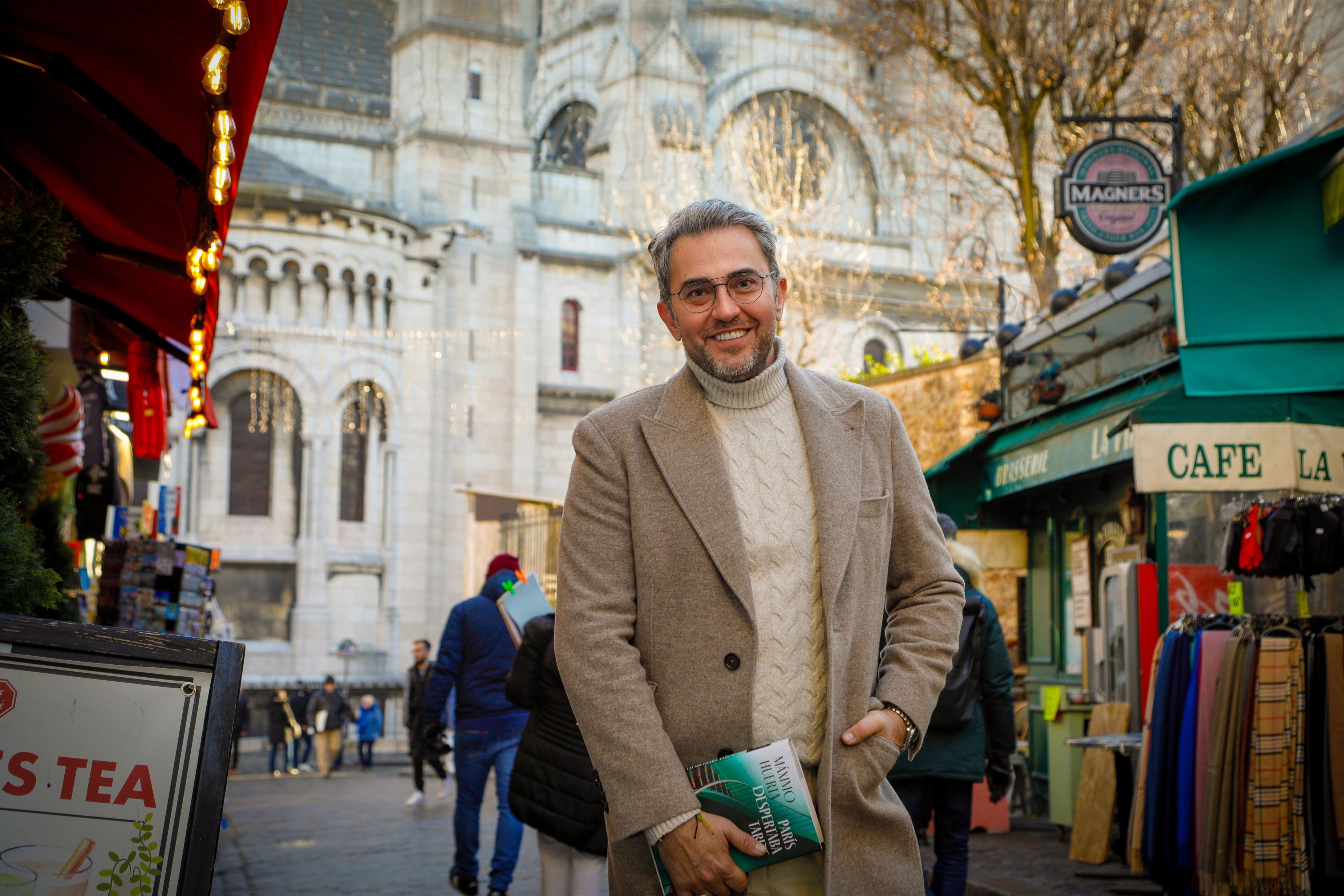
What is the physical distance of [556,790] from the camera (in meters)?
5.25

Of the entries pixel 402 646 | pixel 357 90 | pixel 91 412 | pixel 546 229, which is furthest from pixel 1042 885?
pixel 357 90

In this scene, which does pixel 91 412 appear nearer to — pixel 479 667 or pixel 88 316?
pixel 88 316

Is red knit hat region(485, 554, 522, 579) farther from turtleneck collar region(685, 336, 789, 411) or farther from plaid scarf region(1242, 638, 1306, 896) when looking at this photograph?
turtleneck collar region(685, 336, 789, 411)

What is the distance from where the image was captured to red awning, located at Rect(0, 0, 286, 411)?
385 cm

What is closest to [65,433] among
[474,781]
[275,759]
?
[474,781]

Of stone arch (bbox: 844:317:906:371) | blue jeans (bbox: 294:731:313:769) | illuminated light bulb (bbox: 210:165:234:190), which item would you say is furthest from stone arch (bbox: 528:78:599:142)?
illuminated light bulb (bbox: 210:165:234:190)

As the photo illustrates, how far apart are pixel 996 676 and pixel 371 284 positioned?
30322mm

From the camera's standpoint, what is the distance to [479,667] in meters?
7.73

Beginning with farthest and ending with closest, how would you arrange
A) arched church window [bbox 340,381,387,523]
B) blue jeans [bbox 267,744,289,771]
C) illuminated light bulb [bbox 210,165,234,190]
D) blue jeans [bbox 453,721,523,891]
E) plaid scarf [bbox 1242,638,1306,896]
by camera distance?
arched church window [bbox 340,381,387,523] → blue jeans [bbox 267,744,289,771] → blue jeans [bbox 453,721,523,891] → plaid scarf [bbox 1242,638,1306,896] → illuminated light bulb [bbox 210,165,234,190]

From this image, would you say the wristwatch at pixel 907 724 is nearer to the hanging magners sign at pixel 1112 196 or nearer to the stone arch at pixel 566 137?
the hanging magners sign at pixel 1112 196

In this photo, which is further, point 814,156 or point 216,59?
point 814,156

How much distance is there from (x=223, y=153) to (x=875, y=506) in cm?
292

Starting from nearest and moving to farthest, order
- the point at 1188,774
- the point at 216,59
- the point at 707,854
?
the point at 707,854
the point at 216,59
the point at 1188,774

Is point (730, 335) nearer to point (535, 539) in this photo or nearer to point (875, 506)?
point (875, 506)
